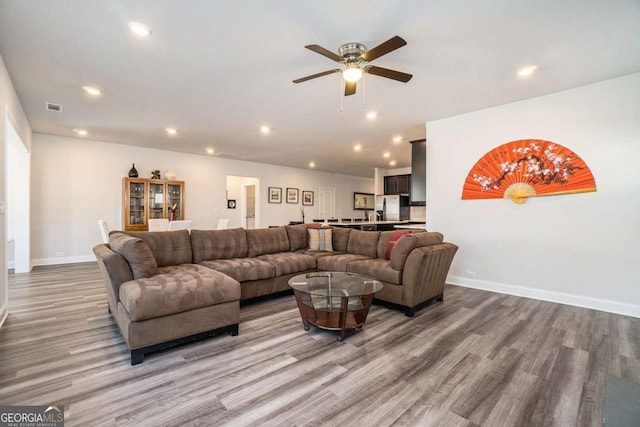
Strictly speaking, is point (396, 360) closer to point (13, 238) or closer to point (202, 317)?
point (202, 317)

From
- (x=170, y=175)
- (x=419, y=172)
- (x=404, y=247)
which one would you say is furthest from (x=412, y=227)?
(x=170, y=175)

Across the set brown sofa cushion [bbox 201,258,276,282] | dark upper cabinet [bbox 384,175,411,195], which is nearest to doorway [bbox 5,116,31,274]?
brown sofa cushion [bbox 201,258,276,282]

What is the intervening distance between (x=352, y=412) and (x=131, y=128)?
5.71 m

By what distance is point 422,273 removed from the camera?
3031mm

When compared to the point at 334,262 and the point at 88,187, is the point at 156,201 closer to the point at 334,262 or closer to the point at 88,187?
the point at 88,187

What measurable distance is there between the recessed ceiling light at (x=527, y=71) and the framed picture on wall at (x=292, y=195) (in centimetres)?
716

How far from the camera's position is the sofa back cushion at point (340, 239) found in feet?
14.9

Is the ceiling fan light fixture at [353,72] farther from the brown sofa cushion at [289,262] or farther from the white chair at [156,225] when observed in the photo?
the white chair at [156,225]

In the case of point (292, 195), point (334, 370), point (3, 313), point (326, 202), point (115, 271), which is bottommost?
point (334, 370)

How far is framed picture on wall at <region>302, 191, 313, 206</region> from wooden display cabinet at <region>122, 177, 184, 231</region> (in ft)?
13.3

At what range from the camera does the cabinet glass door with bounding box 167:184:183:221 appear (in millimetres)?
6641

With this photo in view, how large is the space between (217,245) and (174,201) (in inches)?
148

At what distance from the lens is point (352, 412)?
157cm

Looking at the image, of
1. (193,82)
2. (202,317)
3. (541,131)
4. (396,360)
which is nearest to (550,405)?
(396,360)
